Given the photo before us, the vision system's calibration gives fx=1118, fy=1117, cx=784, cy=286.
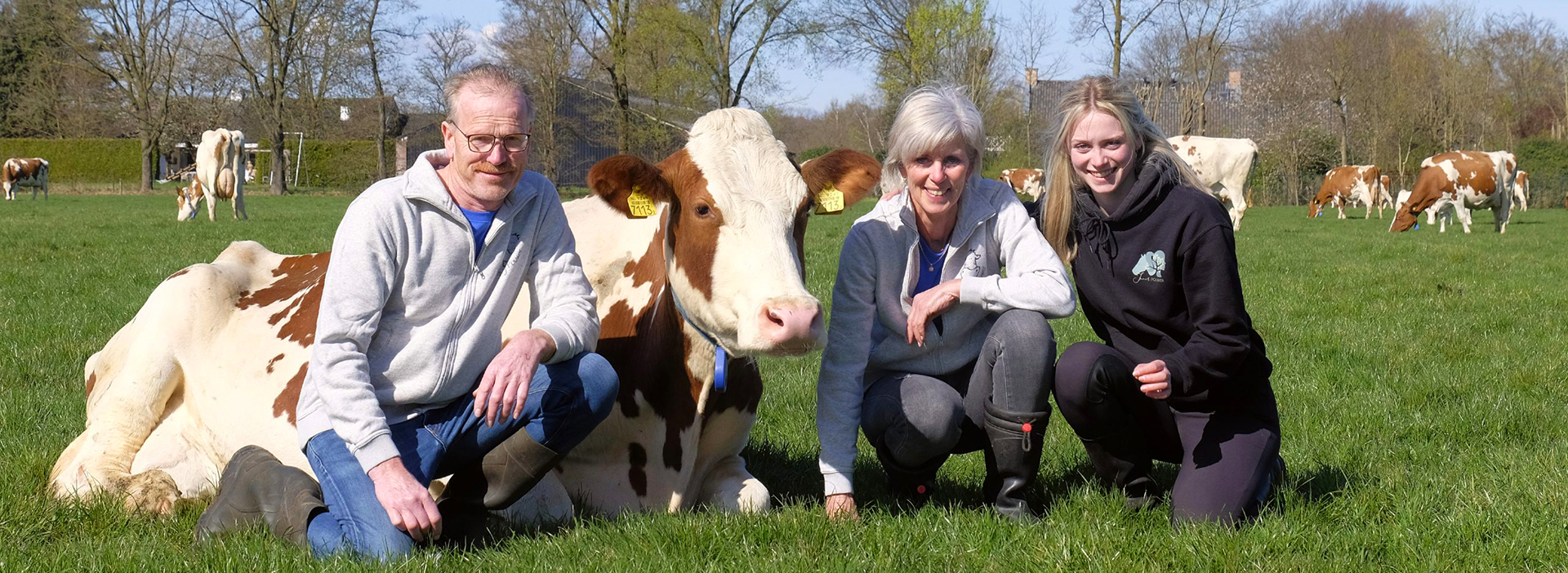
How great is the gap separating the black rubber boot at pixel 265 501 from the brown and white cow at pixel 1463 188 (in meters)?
24.2

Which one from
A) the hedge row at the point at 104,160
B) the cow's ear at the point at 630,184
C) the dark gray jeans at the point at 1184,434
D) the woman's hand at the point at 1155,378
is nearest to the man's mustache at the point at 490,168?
the cow's ear at the point at 630,184

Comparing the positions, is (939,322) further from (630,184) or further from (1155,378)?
(630,184)

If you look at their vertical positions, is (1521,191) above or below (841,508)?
above

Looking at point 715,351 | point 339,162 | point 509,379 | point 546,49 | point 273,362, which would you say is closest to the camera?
point 509,379

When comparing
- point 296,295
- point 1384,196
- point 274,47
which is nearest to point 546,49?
point 274,47

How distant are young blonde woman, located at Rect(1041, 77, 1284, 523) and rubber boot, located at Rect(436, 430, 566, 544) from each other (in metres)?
1.76

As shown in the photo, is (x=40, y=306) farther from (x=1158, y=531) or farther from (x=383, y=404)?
(x=1158, y=531)

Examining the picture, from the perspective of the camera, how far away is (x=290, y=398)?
4113 millimetres

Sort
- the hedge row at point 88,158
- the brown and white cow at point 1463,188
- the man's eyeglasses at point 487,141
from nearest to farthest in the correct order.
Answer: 1. the man's eyeglasses at point 487,141
2. the brown and white cow at point 1463,188
3. the hedge row at point 88,158

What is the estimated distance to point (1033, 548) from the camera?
3.45 metres

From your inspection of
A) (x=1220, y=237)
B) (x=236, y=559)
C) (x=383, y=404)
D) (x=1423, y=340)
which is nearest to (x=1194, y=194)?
(x=1220, y=237)

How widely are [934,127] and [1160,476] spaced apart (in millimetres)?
1874

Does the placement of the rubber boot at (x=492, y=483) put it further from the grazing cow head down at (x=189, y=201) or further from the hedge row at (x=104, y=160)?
the hedge row at (x=104, y=160)

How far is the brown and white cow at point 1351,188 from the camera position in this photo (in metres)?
33.5
